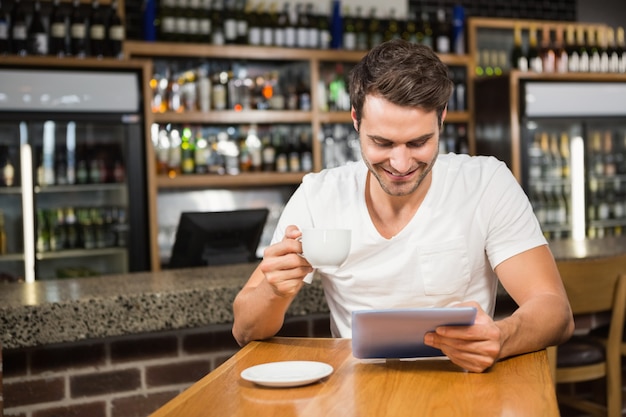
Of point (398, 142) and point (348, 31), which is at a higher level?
point (348, 31)

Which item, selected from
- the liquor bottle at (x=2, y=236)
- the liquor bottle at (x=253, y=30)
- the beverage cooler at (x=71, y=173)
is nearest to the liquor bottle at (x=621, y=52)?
the liquor bottle at (x=253, y=30)

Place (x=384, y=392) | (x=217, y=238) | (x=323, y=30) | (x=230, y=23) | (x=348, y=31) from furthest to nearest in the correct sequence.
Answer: (x=348, y=31), (x=323, y=30), (x=230, y=23), (x=217, y=238), (x=384, y=392)

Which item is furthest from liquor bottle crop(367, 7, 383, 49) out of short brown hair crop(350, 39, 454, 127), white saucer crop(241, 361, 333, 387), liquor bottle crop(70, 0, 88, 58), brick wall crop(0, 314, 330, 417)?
white saucer crop(241, 361, 333, 387)

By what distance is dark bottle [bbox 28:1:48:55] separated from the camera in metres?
4.45

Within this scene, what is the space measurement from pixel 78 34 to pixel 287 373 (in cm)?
366

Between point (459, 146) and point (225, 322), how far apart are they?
155 inches

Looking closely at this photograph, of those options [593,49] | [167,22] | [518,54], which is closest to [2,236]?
[167,22]

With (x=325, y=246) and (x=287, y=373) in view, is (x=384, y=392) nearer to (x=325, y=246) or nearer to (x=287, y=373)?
(x=287, y=373)

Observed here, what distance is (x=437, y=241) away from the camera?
177 centimetres

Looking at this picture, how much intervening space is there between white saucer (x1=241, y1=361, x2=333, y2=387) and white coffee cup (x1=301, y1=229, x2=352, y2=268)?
0.59 ft

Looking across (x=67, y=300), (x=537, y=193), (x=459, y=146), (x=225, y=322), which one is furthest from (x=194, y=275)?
(x=537, y=193)

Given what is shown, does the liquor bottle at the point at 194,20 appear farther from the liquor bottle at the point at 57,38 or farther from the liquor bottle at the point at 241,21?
the liquor bottle at the point at 57,38

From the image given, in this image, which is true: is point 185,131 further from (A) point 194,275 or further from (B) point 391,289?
(B) point 391,289

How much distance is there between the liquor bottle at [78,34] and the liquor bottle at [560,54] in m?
3.41
